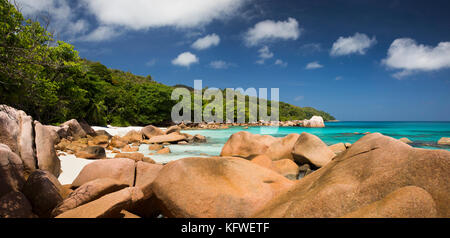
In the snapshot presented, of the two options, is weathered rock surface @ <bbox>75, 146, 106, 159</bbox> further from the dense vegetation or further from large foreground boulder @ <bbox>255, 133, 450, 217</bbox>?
large foreground boulder @ <bbox>255, 133, 450, 217</bbox>

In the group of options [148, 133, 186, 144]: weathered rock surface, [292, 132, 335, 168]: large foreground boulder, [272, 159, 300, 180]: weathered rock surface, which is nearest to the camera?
[272, 159, 300, 180]: weathered rock surface

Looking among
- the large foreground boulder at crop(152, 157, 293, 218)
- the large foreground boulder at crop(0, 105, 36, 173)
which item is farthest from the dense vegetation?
→ the large foreground boulder at crop(152, 157, 293, 218)

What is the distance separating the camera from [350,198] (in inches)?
121

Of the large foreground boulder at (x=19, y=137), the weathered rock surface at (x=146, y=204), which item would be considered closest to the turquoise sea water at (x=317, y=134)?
the large foreground boulder at (x=19, y=137)

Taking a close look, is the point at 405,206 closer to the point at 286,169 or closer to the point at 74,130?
the point at 286,169

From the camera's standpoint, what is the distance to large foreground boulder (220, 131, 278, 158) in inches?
487

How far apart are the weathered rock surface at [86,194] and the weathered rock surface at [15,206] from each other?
44cm

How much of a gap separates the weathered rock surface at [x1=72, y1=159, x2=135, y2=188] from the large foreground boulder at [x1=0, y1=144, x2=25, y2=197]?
4.05 ft
